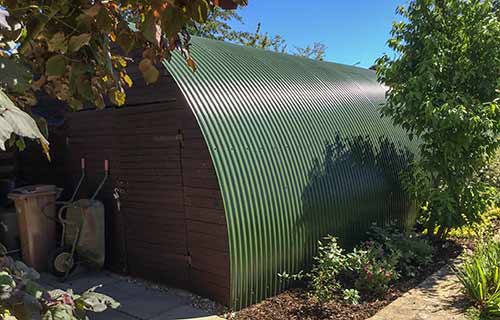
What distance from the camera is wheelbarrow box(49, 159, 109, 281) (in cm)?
558

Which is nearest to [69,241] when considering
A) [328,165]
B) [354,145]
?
[328,165]

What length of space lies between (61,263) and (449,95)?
19.0 ft

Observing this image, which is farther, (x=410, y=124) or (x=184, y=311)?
(x=410, y=124)

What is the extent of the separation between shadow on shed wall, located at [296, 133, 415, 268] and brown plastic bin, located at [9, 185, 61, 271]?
11.6 ft

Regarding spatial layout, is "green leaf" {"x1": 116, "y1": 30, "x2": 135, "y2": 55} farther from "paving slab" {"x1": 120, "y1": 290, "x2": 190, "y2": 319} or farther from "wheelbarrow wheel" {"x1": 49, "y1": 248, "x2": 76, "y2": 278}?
"wheelbarrow wheel" {"x1": 49, "y1": 248, "x2": 76, "y2": 278}

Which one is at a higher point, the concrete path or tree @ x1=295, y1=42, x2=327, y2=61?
tree @ x1=295, y1=42, x2=327, y2=61

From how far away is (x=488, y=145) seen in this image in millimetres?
6012

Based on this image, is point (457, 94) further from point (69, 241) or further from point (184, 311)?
point (69, 241)

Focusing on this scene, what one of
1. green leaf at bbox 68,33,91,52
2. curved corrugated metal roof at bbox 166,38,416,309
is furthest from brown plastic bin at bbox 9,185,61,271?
green leaf at bbox 68,33,91,52

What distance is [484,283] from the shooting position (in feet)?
14.5

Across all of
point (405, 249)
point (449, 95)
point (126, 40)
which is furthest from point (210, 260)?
point (449, 95)

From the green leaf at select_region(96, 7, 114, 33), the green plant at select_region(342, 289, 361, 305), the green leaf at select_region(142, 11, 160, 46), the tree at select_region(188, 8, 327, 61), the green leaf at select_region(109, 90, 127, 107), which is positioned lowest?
the green plant at select_region(342, 289, 361, 305)

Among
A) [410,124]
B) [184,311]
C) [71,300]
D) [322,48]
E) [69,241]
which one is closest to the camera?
[71,300]

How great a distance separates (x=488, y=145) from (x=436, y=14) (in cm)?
201
